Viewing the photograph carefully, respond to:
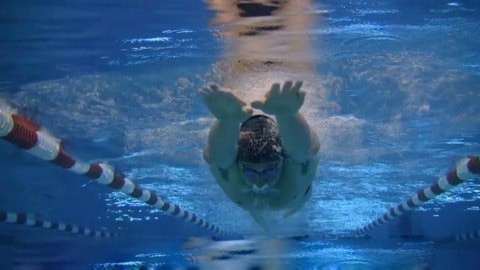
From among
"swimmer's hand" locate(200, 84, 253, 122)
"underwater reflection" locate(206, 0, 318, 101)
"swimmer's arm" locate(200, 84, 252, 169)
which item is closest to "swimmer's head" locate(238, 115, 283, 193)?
"swimmer's arm" locate(200, 84, 252, 169)

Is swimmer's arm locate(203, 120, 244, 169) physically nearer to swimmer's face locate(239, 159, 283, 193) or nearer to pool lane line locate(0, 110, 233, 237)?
swimmer's face locate(239, 159, 283, 193)

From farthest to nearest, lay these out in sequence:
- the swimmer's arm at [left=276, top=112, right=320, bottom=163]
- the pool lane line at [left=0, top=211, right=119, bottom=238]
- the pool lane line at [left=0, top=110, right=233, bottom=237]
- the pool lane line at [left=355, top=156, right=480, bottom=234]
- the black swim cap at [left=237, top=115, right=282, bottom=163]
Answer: the pool lane line at [left=0, top=211, right=119, bottom=238]
the pool lane line at [left=355, top=156, right=480, bottom=234]
the pool lane line at [left=0, top=110, right=233, bottom=237]
the black swim cap at [left=237, top=115, right=282, bottom=163]
the swimmer's arm at [left=276, top=112, right=320, bottom=163]

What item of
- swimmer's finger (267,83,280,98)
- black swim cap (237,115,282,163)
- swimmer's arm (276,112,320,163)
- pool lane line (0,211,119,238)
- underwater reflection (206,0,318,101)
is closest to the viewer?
swimmer's finger (267,83,280,98)

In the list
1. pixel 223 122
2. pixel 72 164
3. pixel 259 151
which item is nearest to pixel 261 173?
pixel 259 151

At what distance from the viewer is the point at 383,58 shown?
776cm

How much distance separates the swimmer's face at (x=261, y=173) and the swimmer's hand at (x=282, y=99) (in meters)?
1.09

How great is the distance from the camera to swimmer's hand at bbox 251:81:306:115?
4.22m

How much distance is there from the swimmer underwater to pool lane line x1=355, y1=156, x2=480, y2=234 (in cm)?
508

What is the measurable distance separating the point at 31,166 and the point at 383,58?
8490 millimetres

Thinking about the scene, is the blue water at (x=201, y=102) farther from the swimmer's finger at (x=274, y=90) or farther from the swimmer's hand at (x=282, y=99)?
the swimmer's finger at (x=274, y=90)

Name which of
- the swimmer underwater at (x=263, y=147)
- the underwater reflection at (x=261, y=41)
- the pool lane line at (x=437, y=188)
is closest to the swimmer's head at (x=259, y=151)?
the swimmer underwater at (x=263, y=147)

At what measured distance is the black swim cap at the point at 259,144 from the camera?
18.0 feet

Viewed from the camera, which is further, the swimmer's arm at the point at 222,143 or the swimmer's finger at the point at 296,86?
the swimmer's arm at the point at 222,143

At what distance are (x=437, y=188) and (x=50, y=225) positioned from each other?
1177 centimetres
